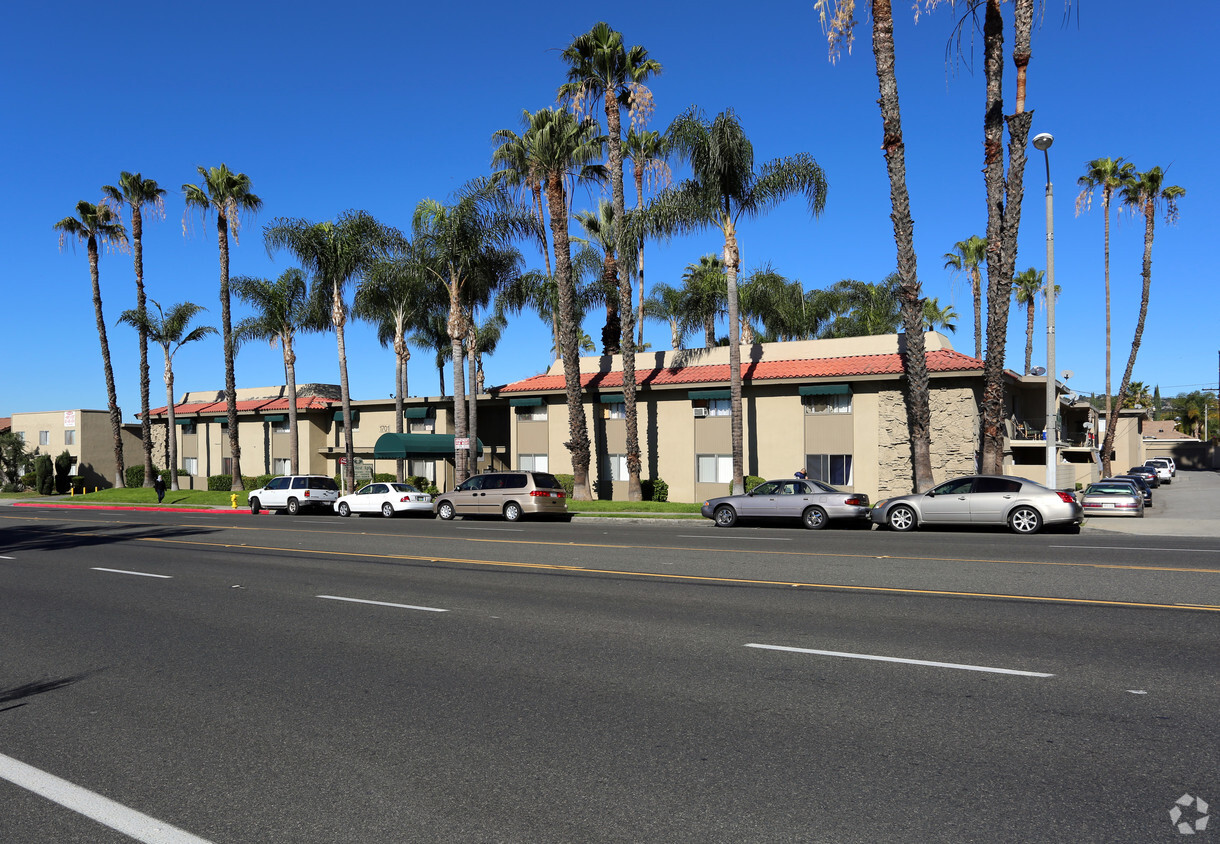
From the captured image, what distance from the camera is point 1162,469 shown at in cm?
6312

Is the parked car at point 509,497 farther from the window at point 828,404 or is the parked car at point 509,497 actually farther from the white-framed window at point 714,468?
the window at point 828,404

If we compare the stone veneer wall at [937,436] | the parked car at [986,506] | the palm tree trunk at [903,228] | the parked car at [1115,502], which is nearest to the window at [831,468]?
the stone veneer wall at [937,436]

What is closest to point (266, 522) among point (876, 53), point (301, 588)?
point (301, 588)

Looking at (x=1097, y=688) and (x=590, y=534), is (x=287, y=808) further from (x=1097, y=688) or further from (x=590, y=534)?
(x=590, y=534)

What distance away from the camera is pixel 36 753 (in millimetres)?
5551

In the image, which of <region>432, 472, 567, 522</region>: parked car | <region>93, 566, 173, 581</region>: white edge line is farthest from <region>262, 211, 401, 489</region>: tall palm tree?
<region>93, 566, 173, 581</region>: white edge line

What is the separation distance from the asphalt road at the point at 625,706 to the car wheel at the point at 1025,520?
7.43 meters

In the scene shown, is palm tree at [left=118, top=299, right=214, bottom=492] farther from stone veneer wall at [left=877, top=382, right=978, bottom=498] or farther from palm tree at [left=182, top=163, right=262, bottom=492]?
stone veneer wall at [left=877, top=382, right=978, bottom=498]

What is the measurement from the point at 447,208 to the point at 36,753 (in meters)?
34.5

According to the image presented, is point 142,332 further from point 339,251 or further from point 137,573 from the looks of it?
point 137,573

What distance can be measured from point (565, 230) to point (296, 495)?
15.5 metres

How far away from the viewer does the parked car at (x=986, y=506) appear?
20.6 meters

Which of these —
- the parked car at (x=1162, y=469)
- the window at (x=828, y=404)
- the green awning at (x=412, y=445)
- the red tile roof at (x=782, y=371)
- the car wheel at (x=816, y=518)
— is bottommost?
the parked car at (x=1162, y=469)

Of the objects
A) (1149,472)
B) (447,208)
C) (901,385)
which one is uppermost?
(447,208)
